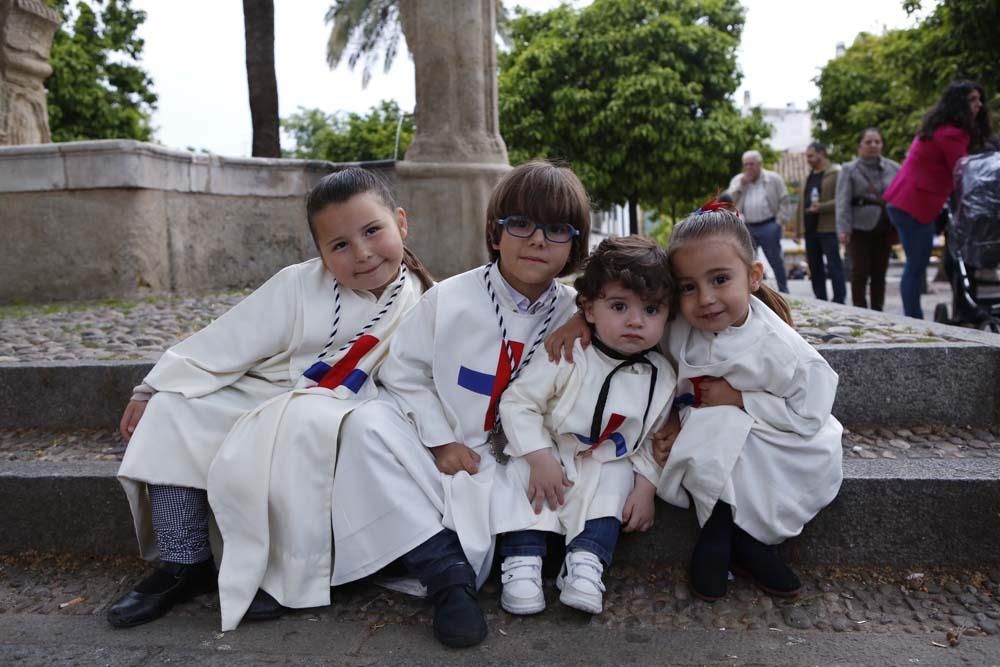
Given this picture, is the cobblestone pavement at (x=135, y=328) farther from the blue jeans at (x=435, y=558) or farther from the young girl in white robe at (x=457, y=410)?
the blue jeans at (x=435, y=558)

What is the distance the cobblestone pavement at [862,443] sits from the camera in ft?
8.96

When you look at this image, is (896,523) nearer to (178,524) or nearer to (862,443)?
(862,443)

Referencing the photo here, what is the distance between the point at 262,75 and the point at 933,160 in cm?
754

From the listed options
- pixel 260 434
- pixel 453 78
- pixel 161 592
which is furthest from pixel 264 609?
pixel 453 78

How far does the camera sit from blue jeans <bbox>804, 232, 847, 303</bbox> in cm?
794

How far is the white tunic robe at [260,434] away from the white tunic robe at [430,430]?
0.08 metres

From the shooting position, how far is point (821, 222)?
807 cm

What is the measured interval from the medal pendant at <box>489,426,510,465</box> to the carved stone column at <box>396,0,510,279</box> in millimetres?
4689

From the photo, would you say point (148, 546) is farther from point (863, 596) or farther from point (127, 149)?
point (127, 149)

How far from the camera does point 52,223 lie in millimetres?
6648

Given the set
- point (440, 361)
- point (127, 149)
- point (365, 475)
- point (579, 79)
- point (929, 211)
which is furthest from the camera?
point (579, 79)

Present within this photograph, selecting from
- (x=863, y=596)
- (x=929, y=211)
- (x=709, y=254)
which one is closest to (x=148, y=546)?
(x=709, y=254)

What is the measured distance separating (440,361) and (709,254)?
2.70 ft

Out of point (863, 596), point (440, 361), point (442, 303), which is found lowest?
point (863, 596)
